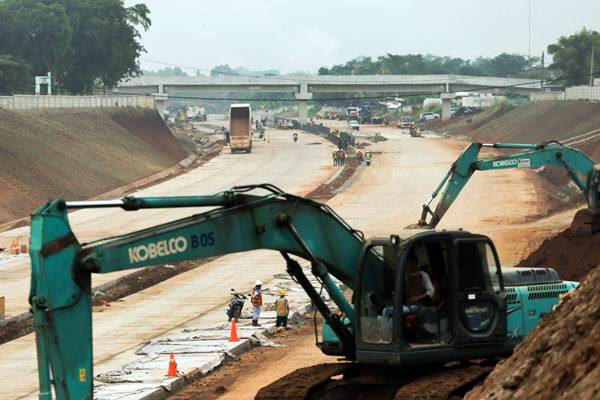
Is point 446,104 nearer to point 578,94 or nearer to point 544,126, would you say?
point 578,94

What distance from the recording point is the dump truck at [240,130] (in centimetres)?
12169

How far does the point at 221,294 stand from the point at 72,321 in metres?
30.5

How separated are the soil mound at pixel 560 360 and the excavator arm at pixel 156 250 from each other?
2.90 meters

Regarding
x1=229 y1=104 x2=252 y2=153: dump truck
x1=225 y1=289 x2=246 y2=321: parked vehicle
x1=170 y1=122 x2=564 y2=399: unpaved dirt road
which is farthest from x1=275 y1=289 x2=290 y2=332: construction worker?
x1=229 y1=104 x2=252 y2=153: dump truck

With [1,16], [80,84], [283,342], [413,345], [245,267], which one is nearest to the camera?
[413,345]

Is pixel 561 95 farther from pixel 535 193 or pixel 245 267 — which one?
pixel 245 267

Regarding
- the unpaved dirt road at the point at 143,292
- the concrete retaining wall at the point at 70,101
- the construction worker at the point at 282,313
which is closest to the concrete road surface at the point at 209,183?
the unpaved dirt road at the point at 143,292

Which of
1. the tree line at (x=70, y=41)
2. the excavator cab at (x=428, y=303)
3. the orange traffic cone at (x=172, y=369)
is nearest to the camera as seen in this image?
the excavator cab at (x=428, y=303)

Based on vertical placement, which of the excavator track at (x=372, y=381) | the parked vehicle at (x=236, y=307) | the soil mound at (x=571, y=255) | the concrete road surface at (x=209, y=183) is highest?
the excavator track at (x=372, y=381)

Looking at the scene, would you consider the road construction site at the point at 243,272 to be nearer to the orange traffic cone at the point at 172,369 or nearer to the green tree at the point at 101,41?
the orange traffic cone at the point at 172,369

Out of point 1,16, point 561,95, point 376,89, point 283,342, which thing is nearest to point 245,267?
point 283,342

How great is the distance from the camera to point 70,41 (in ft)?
444

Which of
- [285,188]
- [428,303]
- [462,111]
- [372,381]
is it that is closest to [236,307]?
[372,381]

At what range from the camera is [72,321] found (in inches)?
580
